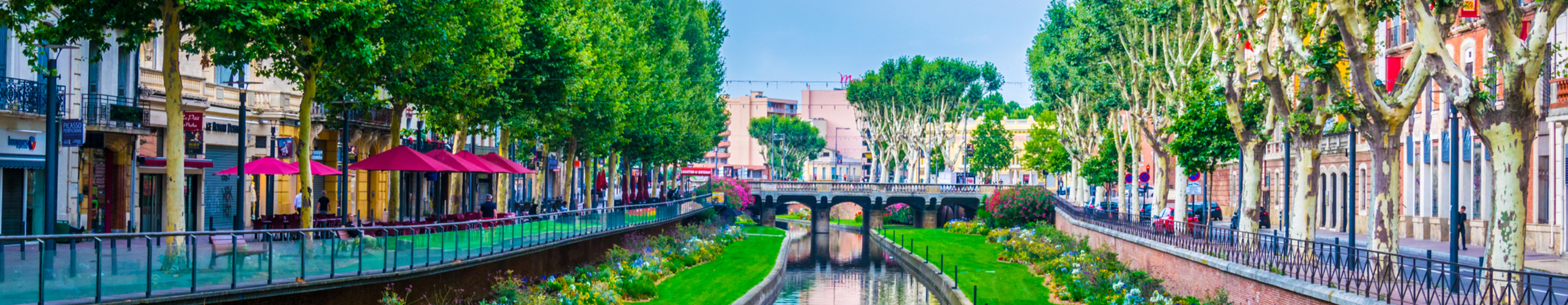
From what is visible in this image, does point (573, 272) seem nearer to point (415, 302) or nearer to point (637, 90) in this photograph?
point (415, 302)

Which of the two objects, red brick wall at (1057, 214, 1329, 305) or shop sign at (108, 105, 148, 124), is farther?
shop sign at (108, 105, 148, 124)

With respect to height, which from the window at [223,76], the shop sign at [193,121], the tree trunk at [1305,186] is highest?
the window at [223,76]

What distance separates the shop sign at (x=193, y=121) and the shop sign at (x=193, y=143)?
5.43 m

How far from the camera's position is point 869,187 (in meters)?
78.8

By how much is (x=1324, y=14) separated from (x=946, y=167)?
55076mm

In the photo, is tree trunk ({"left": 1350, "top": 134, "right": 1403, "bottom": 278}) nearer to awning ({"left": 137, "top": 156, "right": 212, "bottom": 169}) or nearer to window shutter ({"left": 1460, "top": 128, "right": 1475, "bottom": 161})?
window shutter ({"left": 1460, "top": 128, "right": 1475, "bottom": 161})

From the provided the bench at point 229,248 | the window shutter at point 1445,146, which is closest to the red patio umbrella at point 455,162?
the bench at point 229,248

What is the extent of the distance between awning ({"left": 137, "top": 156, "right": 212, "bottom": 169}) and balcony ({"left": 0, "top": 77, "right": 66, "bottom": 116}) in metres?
6.05

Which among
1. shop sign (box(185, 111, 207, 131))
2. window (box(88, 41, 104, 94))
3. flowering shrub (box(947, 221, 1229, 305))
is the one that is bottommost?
flowering shrub (box(947, 221, 1229, 305))

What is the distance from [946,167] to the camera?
249ft

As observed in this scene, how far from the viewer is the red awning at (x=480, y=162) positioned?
27.4 m

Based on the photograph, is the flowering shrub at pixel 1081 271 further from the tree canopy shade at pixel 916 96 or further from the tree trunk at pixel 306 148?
the tree canopy shade at pixel 916 96

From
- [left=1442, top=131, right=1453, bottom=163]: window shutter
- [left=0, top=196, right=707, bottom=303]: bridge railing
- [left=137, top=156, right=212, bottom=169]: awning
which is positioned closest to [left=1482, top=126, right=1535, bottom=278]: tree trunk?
[left=0, top=196, right=707, bottom=303]: bridge railing

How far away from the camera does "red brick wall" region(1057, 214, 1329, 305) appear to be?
20078 millimetres
